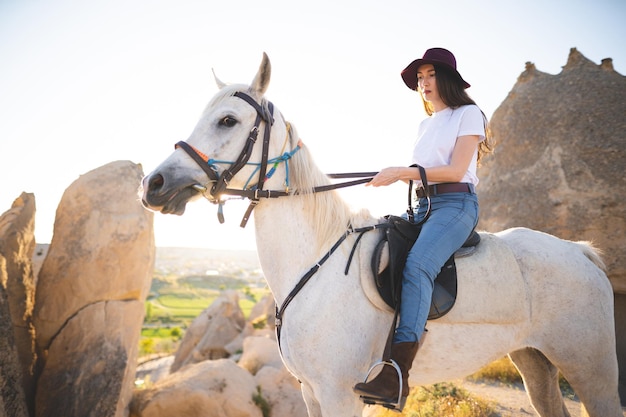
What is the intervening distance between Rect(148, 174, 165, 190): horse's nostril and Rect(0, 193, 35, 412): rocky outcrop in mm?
4709

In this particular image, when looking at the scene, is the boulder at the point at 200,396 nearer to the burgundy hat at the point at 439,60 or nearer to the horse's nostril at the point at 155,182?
the horse's nostril at the point at 155,182

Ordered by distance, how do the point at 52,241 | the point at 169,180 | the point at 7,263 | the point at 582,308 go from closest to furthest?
the point at 169,180 < the point at 582,308 < the point at 7,263 < the point at 52,241

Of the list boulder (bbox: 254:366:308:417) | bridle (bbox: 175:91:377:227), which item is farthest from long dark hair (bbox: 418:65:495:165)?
boulder (bbox: 254:366:308:417)

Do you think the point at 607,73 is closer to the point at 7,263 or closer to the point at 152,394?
the point at 152,394

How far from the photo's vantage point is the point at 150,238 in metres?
6.73

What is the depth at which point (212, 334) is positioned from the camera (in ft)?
54.5

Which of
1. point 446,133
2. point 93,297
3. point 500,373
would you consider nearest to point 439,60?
point 446,133

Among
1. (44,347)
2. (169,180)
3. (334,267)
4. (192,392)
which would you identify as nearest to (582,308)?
(334,267)

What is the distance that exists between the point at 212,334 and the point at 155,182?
52.9 feet

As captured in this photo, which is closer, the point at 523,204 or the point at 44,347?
the point at 44,347

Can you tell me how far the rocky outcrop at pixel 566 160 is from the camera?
6762mm

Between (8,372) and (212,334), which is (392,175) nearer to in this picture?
(8,372)

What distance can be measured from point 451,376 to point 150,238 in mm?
6011

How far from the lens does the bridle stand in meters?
2.47
